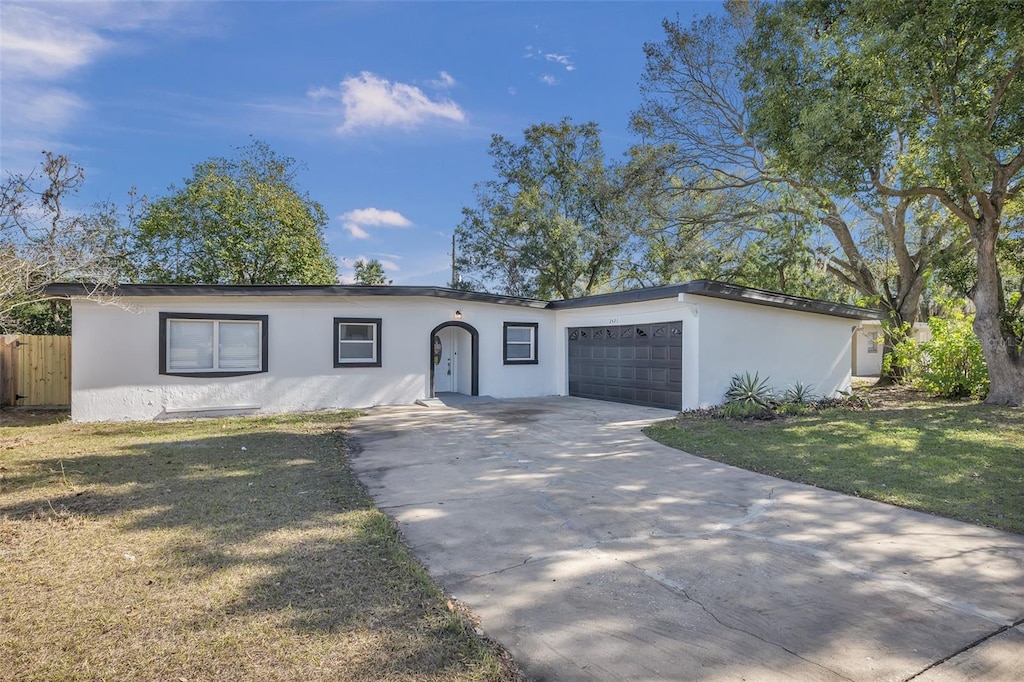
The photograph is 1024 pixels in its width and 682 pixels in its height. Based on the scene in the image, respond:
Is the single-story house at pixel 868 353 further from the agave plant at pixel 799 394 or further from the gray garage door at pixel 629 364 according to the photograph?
the gray garage door at pixel 629 364

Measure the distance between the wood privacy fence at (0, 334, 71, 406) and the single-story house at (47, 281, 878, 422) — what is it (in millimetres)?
3071

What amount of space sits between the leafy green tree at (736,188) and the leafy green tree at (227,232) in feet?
42.1

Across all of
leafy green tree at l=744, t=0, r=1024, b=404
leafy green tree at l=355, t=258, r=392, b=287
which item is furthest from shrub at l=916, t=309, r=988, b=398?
leafy green tree at l=355, t=258, r=392, b=287

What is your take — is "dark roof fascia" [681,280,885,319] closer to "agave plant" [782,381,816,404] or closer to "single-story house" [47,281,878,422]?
"single-story house" [47,281,878,422]

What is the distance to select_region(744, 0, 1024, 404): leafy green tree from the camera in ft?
28.2

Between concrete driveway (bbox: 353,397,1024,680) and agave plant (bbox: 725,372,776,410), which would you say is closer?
concrete driveway (bbox: 353,397,1024,680)

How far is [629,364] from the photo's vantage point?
12750 millimetres

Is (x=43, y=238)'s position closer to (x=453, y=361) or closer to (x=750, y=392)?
(x=453, y=361)

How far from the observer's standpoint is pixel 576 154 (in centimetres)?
2300

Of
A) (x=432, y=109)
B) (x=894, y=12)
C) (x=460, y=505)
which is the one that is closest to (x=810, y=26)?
(x=894, y=12)

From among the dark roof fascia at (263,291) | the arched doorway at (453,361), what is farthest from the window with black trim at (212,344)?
the arched doorway at (453,361)

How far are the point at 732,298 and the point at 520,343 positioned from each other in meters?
5.73

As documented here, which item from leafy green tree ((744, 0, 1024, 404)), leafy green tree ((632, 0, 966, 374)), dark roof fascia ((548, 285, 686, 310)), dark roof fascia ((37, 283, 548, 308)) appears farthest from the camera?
leafy green tree ((632, 0, 966, 374))

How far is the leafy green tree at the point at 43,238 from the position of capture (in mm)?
7672
